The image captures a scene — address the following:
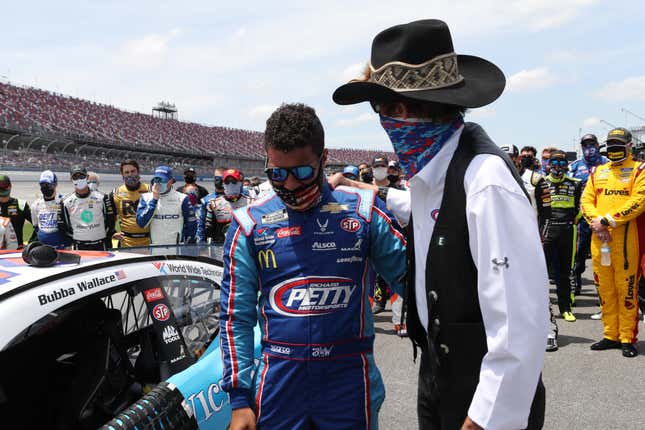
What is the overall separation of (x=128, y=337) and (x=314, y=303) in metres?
1.66

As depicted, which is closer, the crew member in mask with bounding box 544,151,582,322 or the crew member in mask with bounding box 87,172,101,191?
the crew member in mask with bounding box 544,151,582,322

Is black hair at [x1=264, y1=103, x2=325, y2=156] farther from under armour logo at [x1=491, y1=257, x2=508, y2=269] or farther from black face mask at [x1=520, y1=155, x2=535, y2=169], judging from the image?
black face mask at [x1=520, y1=155, x2=535, y2=169]

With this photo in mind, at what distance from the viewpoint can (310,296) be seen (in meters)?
1.85

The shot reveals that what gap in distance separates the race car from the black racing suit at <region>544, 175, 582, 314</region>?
509 centimetres

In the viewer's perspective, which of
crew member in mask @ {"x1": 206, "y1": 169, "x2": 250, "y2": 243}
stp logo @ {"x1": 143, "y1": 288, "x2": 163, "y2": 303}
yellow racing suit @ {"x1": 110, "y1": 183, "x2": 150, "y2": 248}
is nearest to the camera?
stp logo @ {"x1": 143, "y1": 288, "x2": 163, "y2": 303}

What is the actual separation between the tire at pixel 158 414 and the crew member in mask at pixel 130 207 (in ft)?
17.4

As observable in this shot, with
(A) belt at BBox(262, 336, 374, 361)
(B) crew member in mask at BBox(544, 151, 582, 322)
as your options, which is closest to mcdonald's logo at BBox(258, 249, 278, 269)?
(A) belt at BBox(262, 336, 374, 361)

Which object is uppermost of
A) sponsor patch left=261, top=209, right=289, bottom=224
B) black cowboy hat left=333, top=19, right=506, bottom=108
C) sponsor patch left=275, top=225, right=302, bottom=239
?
black cowboy hat left=333, top=19, right=506, bottom=108

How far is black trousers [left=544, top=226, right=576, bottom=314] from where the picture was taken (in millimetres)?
6613

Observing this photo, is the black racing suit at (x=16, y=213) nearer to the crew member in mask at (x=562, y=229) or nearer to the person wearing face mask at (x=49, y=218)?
the person wearing face mask at (x=49, y=218)

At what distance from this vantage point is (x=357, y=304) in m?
1.92

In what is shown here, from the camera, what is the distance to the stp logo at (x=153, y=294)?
2.59 metres

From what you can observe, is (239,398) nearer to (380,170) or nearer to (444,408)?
(444,408)

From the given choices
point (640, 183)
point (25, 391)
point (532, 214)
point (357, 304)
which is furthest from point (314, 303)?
point (640, 183)
